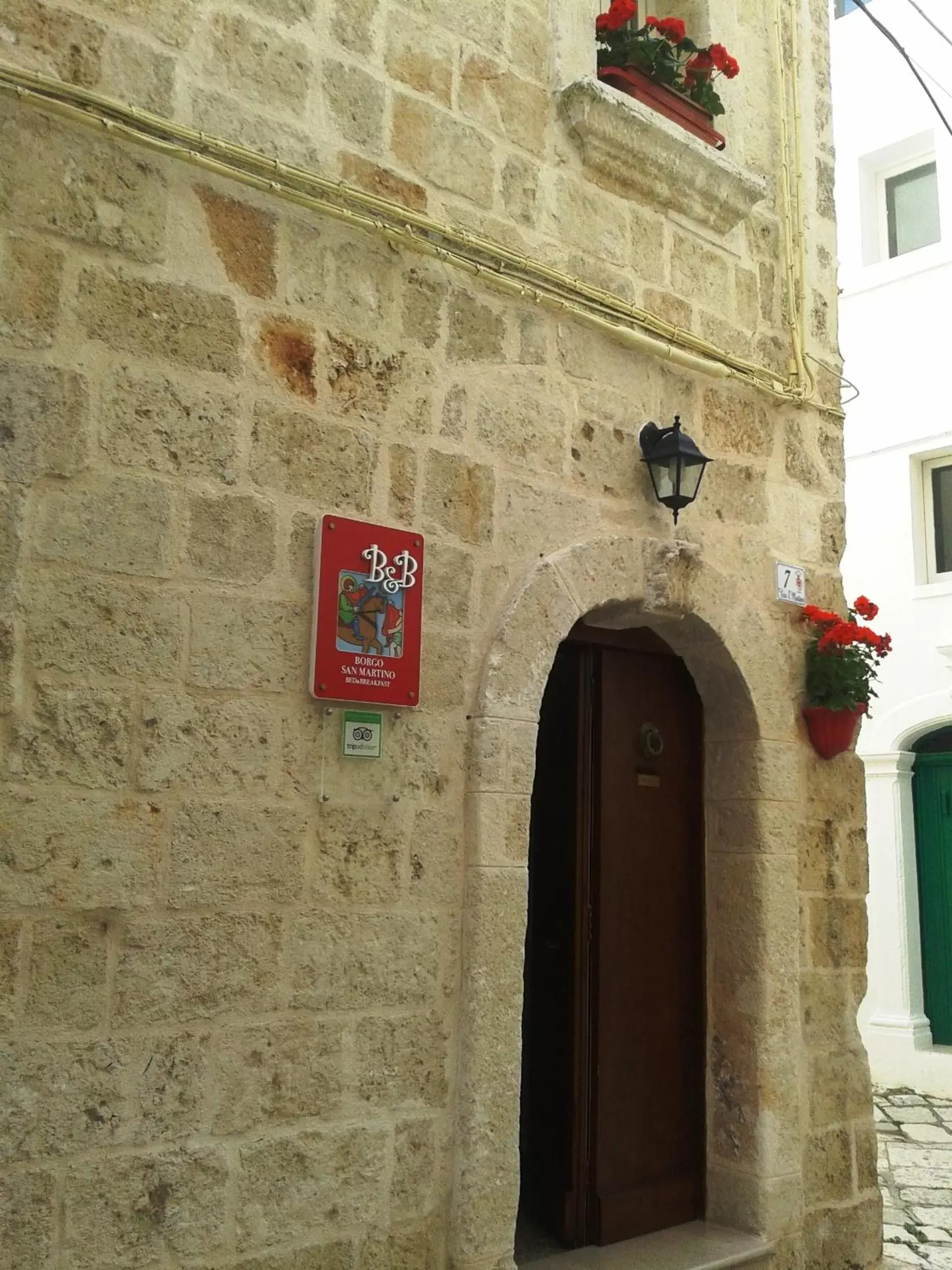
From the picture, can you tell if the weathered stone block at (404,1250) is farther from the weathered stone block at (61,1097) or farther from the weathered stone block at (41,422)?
the weathered stone block at (41,422)

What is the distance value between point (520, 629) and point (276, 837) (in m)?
0.92

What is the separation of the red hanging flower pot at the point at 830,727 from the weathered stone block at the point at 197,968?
7.10ft

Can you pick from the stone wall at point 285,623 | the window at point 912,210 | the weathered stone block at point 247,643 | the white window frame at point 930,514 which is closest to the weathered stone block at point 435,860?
the stone wall at point 285,623

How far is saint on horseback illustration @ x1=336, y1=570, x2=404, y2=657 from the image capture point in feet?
9.31

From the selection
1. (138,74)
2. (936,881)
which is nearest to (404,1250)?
(138,74)

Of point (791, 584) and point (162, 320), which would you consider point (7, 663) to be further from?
point (791, 584)

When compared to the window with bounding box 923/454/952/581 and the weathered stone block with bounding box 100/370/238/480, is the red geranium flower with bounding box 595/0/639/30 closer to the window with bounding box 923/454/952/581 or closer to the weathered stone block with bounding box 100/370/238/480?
the weathered stone block with bounding box 100/370/238/480

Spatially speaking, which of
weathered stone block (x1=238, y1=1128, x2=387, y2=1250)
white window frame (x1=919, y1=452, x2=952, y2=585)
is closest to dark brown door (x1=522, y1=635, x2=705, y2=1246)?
weathered stone block (x1=238, y1=1128, x2=387, y2=1250)

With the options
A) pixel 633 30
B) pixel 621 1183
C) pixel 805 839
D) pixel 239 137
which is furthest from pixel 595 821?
pixel 633 30

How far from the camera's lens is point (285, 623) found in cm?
275

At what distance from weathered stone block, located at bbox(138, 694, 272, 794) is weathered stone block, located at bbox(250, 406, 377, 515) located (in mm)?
557

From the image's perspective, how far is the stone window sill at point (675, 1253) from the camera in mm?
3330

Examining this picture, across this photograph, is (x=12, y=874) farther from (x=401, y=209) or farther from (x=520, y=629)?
(x=401, y=209)

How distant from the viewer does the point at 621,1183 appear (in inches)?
143
